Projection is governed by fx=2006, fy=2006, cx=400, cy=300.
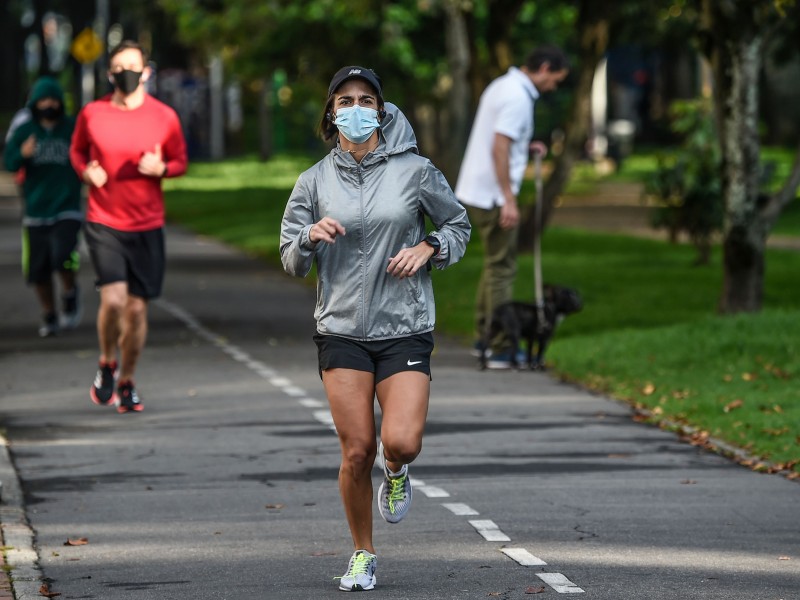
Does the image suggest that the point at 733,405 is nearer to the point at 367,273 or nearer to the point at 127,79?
the point at 127,79

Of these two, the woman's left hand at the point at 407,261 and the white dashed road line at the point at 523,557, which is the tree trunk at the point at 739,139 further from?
the woman's left hand at the point at 407,261

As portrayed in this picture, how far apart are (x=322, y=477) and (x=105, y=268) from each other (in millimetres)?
2644

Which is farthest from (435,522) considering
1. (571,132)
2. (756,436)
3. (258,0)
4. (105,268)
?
(258,0)

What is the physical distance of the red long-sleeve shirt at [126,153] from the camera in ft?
39.7

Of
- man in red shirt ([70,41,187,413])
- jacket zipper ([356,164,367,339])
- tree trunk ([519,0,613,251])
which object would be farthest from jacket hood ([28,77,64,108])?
tree trunk ([519,0,613,251])

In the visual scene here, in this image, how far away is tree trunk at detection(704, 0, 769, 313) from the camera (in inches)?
647

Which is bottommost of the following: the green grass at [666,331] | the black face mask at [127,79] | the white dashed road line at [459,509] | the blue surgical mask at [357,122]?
the green grass at [666,331]

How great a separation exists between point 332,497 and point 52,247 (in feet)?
26.0

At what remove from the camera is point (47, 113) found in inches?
631

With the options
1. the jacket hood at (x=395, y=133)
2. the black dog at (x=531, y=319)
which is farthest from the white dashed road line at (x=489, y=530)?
the black dog at (x=531, y=319)

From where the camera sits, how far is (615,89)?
7969 centimetres

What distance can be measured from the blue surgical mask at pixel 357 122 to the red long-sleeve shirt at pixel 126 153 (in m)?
5.02

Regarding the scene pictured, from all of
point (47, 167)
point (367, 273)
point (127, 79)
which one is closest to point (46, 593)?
point (367, 273)

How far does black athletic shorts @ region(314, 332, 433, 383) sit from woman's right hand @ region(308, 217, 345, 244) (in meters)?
0.46
